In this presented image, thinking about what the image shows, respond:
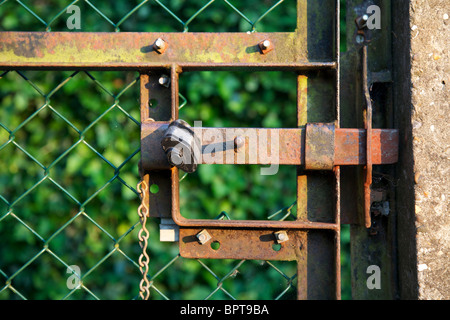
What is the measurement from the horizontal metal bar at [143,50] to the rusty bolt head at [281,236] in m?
0.34

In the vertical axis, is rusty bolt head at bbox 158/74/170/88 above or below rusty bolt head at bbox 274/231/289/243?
above

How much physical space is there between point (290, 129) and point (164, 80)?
0.28 m

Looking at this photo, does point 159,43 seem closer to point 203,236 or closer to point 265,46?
point 265,46

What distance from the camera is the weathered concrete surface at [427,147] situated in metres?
0.78

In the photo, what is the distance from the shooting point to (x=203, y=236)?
850 mm

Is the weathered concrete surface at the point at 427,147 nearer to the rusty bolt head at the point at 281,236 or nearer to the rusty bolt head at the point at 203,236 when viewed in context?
the rusty bolt head at the point at 281,236

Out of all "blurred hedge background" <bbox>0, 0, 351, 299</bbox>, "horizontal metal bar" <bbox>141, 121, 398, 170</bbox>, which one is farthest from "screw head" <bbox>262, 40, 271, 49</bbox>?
"blurred hedge background" <bbox>0, 0, 351, 299</bbox>

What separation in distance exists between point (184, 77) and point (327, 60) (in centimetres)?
118

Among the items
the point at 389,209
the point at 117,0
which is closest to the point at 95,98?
the point at 117,0

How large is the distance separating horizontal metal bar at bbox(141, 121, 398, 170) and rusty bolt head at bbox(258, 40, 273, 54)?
17 centimetres

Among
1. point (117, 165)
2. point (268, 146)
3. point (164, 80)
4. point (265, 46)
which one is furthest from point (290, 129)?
point (117, 165)

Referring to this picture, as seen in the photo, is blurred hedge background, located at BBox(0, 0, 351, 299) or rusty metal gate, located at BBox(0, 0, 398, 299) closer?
rusty metal gate, located at BBox(0, 0, 398, 299)

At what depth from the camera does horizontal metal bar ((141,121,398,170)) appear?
0.80 metres

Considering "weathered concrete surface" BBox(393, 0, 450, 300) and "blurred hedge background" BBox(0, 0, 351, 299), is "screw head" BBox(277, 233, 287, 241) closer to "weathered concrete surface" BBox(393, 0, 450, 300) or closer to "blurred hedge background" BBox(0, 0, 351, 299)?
"weathered concrete surface" BBox(393, 0, 450, 300)
